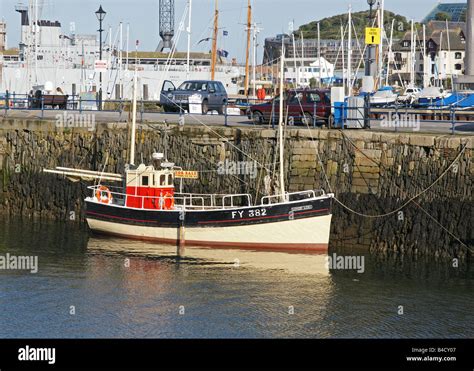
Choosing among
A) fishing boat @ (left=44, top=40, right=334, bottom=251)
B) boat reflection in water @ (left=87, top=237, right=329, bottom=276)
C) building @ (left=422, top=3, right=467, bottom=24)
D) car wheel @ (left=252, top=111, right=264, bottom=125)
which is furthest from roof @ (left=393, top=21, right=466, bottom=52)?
boat reflection in water @ (left=87, top=237, right=329, bottom=276)

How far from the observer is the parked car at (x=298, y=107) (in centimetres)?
3641

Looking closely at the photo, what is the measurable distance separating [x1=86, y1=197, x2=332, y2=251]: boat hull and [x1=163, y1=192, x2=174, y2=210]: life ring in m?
0.61

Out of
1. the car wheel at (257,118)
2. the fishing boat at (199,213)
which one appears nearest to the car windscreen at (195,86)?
the car wheel at (257,118)

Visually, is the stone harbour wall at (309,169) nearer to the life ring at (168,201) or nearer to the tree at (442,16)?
the life ring at (168,201)

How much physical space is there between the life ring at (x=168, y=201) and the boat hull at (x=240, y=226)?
0.61 meters

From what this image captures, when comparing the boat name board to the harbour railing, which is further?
the harbour railing

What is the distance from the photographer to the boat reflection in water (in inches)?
1155

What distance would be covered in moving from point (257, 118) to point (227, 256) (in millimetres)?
8582

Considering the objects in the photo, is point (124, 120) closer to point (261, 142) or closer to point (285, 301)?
point (261, 142)

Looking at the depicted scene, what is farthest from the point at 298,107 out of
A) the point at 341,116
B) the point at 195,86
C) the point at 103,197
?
the point at 195,86

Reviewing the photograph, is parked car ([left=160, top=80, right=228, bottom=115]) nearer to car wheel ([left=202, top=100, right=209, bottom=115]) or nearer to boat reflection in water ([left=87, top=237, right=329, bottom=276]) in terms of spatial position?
car wheel ([left=202, top=100, right=209, bottom=115])

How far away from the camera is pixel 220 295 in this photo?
84.3 feet

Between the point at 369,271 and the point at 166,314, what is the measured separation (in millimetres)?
6892

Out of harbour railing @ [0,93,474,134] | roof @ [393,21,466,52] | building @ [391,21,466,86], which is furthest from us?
roof @ [393,21,466,52]
